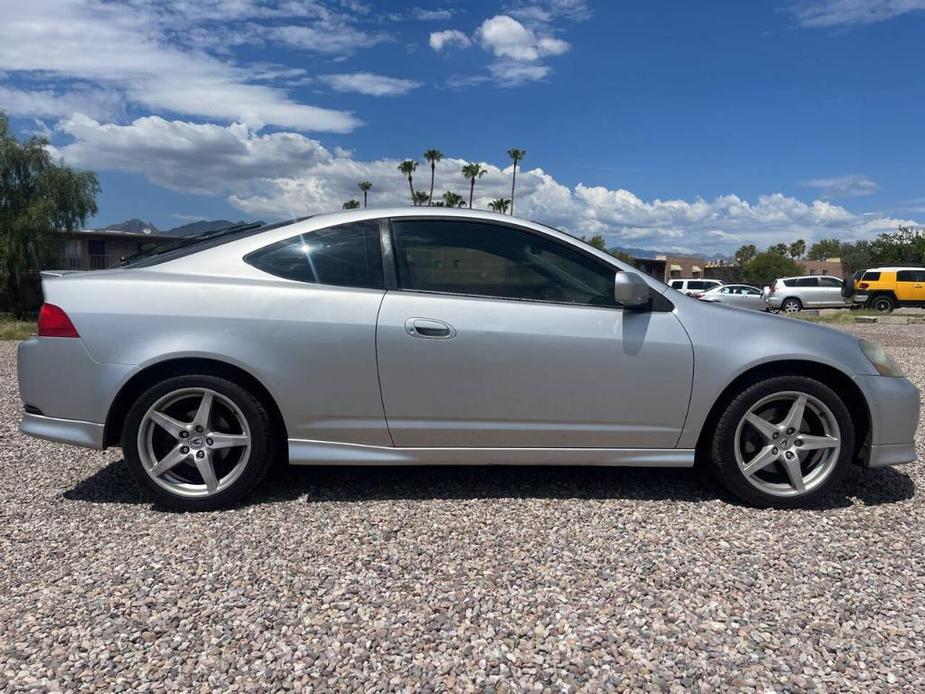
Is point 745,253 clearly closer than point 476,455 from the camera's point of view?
No

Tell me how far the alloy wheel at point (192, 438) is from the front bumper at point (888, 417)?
3348 mm

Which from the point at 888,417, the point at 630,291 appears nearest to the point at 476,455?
the point at 630,291

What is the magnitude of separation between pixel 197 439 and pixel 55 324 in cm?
94

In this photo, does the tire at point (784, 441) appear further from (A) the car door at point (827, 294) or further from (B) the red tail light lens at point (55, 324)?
(A) the car door at point (827, 294)

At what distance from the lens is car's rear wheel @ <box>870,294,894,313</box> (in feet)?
82.5

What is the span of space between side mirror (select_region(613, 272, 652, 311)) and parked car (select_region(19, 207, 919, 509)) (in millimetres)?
13

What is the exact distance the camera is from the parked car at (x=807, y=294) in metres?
27.4

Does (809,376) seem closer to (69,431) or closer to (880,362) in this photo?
(880,362)

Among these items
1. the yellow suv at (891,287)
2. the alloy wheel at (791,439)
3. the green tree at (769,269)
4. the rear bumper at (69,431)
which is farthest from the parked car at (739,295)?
the green tree at (769,269)

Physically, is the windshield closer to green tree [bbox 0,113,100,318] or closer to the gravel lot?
the gravel lot

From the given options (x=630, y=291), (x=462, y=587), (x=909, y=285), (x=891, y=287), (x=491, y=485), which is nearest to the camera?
(x=462, y=587)

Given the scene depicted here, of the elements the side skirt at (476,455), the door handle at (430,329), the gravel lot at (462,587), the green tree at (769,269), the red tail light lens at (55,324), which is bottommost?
the gravel lot at (462,587)

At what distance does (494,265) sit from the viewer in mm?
3543

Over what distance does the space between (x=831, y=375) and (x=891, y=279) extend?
26331 mm
